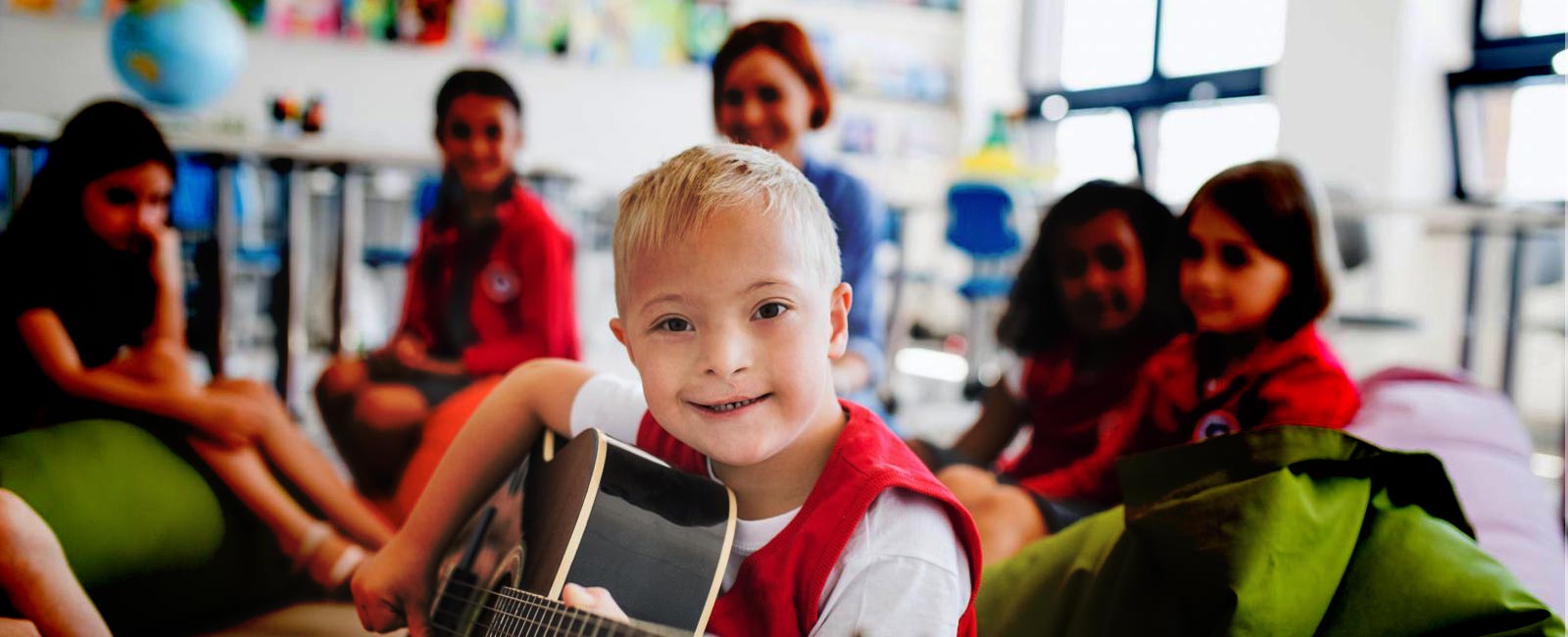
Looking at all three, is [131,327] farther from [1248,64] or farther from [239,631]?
[1248,64]

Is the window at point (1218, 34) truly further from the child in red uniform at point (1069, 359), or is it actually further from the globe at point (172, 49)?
the globe at point (172, 49)

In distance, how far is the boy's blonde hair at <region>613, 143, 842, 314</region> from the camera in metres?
0.67

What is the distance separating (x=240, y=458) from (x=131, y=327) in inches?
6.6

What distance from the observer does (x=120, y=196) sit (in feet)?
3.25

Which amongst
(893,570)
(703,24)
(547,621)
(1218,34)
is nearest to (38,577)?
(547,621)

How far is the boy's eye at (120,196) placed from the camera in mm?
989

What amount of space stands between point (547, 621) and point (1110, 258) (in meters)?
0.79

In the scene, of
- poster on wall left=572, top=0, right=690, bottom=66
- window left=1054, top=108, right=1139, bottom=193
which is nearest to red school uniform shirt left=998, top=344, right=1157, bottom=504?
window left=1054, top=108, right=1139, bottom=193

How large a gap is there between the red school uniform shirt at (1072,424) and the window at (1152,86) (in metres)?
0.23

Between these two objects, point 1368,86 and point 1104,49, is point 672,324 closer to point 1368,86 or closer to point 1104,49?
point 1104,49

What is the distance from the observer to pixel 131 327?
3.28 feet

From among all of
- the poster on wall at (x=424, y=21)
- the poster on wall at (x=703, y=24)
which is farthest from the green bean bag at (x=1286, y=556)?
the poster on wall at (x=424, y=21)

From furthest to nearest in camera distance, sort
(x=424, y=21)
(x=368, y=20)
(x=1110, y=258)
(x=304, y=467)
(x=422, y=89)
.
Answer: (x=422, y=89) → (x=368, y=20) → (x=424, y=21) → (x=1110, y=258) → (x=304, y=467)

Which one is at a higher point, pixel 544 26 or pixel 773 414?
pixel 544 26
